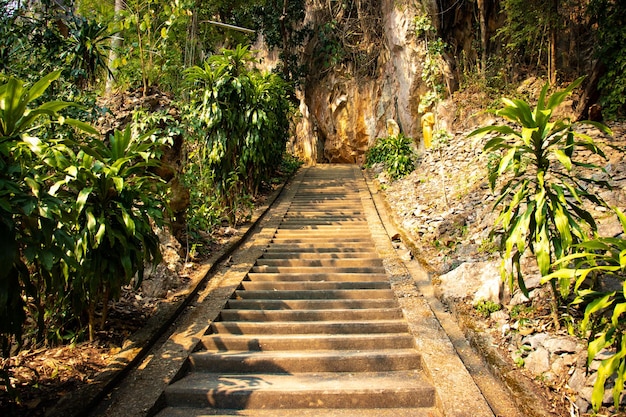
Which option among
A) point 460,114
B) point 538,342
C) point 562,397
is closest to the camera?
point 562,397

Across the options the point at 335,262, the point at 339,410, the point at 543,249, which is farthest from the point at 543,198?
the point at 335,262

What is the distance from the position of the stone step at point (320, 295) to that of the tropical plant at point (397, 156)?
17.1ft

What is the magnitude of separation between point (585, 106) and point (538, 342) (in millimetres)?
4636

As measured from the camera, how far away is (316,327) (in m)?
3.48

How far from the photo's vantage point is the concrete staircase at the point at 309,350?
267cm

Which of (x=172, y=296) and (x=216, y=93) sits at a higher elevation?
(x=216, y=93)

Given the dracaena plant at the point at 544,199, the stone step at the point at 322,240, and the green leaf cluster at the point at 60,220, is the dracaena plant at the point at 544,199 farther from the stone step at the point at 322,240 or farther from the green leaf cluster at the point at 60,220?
the stone step at the point at 322,240

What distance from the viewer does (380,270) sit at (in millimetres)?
4641

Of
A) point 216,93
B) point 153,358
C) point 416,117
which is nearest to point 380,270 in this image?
point 153,358

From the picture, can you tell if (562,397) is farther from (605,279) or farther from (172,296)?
(172,296)

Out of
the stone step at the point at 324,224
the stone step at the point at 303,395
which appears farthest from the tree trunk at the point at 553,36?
the stone step at the point at 303,395

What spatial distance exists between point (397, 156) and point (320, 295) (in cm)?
568

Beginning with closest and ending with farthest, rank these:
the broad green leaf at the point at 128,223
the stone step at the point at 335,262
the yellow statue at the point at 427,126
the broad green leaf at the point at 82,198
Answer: the broad green leaf at the point at 82,198 < the broad green leaf at the point at 128,223 < the stone step at the point at 335,262 < the yellow statue at the point at 427,126

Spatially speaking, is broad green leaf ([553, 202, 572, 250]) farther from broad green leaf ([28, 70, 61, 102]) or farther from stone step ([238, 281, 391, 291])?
broad green leaf ([28, 70, 61, 102])
